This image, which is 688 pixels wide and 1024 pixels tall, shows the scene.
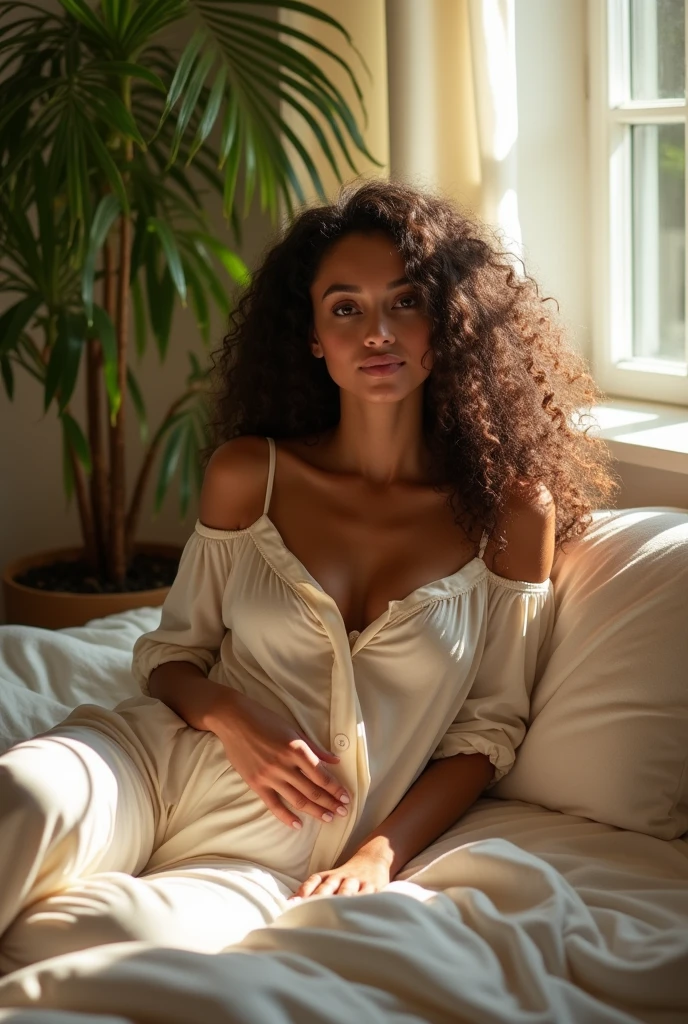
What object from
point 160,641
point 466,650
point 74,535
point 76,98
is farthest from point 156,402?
point 466,650

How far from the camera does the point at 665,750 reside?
172 cm

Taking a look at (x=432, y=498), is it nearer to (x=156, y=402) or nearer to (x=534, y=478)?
(x=534, y=478)

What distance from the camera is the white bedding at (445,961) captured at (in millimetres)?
1211

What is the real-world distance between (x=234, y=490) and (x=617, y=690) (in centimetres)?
63

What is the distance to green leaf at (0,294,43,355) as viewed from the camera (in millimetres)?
2529

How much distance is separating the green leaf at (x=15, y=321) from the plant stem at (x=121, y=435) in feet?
0.64

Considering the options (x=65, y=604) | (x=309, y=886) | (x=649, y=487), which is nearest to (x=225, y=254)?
(x=65, y=604)

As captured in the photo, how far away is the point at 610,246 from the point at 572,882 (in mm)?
1526

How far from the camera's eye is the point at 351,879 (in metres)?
1.61

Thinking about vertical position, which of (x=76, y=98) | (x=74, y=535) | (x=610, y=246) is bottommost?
(x=74, y=535)

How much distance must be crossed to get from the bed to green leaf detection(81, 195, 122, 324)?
0.68 meters

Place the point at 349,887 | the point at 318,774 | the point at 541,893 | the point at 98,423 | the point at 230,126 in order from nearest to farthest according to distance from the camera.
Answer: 1. the point at 541,893
2. the point at 349,887
3. the point at 318,774
4. the point at 230,126
5. the point at 98,423

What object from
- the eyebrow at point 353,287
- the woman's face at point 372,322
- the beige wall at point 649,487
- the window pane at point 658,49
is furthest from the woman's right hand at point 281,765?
the window pane at point 658,49

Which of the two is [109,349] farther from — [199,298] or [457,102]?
[457,102]
